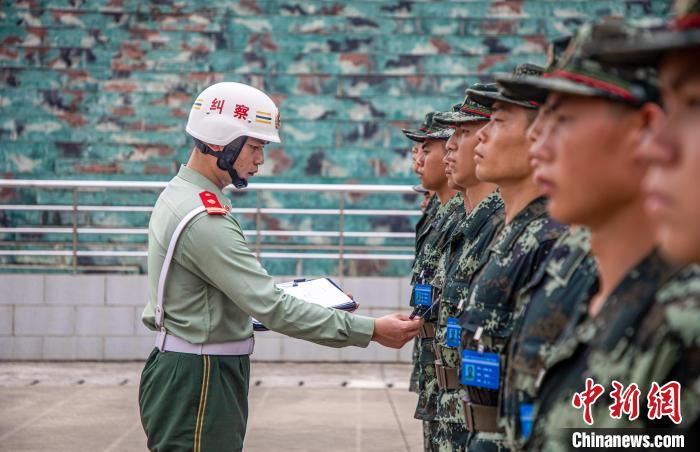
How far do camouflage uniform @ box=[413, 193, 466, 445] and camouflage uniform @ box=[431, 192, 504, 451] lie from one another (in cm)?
59

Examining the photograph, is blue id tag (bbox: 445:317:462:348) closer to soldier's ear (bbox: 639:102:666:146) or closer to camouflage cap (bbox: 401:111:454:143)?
camouflage cap (bbox: 401:111:454:143)

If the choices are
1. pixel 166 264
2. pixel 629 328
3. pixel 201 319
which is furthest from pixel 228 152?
pixel 629 328

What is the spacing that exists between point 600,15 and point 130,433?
8.01 metres

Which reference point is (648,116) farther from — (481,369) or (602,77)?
(481,369)

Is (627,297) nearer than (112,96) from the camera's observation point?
Yes

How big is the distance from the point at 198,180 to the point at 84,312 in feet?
20.5

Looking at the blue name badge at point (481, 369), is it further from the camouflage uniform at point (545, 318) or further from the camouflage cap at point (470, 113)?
the camouflage cap at point (470, 113)

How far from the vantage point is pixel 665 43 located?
4.44 ft

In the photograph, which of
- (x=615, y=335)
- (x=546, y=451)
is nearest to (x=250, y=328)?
(x=546, y=451)

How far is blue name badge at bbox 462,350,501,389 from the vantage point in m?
2.95

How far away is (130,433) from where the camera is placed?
688cm

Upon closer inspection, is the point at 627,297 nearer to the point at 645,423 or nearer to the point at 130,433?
the point at 645,423

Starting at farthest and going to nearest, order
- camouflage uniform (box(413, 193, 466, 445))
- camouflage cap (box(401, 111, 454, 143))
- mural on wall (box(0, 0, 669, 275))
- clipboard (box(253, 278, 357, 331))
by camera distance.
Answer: mural on wall (box(0, 0, 669, 275)), camouflage cap (box(401, 111, 454, 143)), camouflage uniform (box(413, 193, 466, 445)), clipboard (box(253, 278, 357, 331))

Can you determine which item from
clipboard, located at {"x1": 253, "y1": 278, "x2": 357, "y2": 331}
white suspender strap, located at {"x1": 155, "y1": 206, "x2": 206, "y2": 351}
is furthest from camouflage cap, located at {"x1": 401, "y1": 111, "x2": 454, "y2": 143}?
white suspender strap, located at {"x1": 155, "y1": 206, "x2": 206, "y2": 351}
